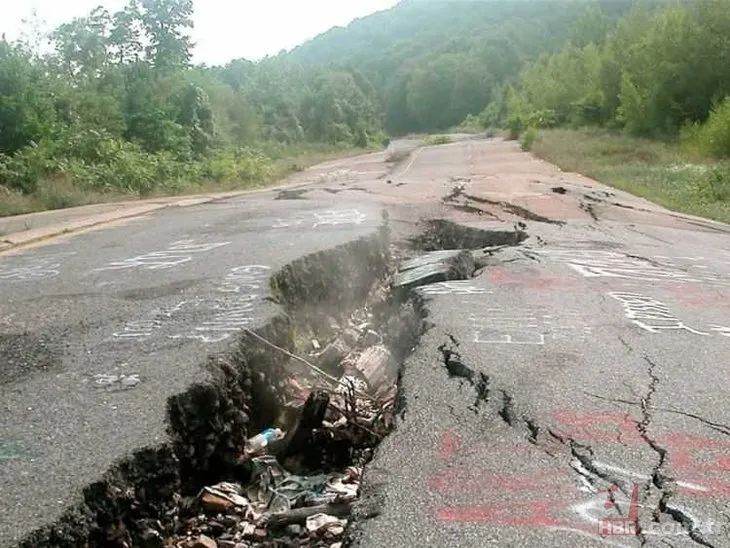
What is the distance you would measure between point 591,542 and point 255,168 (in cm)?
2205

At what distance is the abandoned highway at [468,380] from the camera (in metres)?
2.90

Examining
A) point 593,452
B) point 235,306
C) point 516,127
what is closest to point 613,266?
point 235,306

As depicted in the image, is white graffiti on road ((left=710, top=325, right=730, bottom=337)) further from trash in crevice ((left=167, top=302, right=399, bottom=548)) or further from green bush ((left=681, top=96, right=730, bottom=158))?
green bush ((left=681, top=96, right=730, bottom=158))

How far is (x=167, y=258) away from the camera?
8.06m

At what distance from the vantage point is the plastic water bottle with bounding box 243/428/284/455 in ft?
14.3

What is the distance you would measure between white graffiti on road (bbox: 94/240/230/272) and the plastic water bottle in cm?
325

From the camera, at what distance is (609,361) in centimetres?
473

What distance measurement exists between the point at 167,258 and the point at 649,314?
4501mm

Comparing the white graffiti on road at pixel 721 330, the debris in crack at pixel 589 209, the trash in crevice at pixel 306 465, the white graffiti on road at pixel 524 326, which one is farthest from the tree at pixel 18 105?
the white graffiti on road at pixel 721 330

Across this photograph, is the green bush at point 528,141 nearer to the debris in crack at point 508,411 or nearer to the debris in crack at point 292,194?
the debris in crack at point 292,194

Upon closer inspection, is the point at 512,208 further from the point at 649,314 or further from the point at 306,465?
the point at 306,465

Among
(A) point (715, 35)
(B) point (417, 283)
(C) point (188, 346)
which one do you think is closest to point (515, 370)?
(C) point (188, 346)

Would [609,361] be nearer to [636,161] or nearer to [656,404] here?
[656,404]

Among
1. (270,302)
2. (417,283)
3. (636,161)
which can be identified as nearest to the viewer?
(270,302)
